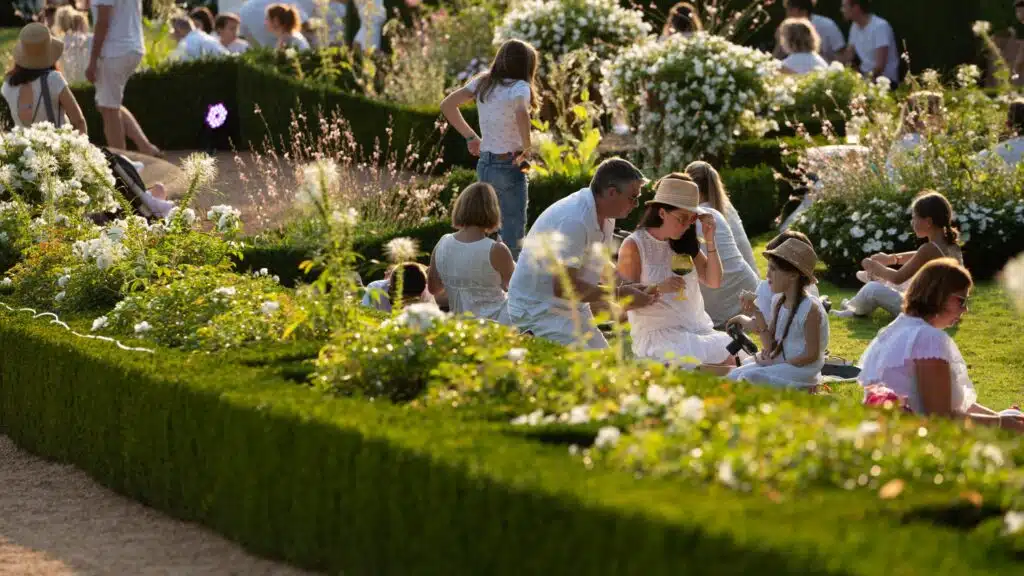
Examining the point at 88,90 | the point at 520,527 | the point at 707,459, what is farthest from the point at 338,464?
the point at 88,90

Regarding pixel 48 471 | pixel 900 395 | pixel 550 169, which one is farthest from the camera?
pixel 550 169

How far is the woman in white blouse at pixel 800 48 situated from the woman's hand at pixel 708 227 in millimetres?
7741

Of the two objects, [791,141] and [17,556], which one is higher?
[791,141]

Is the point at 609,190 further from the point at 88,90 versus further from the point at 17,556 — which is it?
the point at 88,90

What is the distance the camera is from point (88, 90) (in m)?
15.1

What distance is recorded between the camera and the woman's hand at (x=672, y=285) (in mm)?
6855

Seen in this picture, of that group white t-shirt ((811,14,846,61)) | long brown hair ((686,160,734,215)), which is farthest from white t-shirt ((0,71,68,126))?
white t-shirt ((811,14,846,61))

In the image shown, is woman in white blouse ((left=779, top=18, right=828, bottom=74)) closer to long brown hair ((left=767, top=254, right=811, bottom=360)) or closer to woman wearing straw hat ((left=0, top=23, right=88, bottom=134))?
woman wearing straw hat ((left=0, top=23, right=88, bottom=134))

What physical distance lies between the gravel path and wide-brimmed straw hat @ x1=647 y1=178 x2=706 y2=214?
8.24 ft

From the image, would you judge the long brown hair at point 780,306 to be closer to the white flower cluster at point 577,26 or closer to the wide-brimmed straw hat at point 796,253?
the wide-brimmed straw hat at point 796,253

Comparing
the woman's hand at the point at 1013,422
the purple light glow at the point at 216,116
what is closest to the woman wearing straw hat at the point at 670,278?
the woman's hand at the point at 1013,422

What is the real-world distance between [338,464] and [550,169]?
7020 mm

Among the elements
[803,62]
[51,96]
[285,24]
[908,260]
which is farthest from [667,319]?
[285,24]

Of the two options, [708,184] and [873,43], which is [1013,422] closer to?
[708,184]
